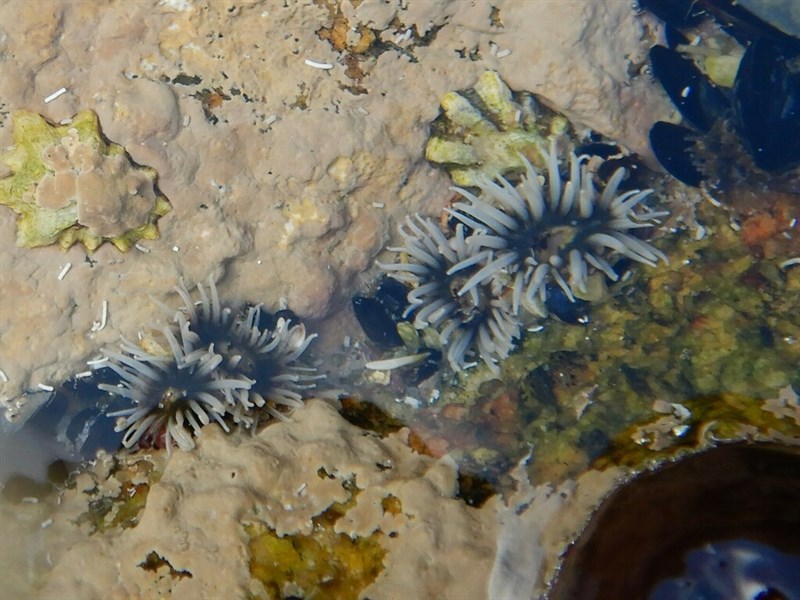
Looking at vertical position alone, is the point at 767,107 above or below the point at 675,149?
above

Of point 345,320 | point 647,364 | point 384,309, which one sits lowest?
point 345,320

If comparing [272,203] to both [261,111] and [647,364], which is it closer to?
[261,111]

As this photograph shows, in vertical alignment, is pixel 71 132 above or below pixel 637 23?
below

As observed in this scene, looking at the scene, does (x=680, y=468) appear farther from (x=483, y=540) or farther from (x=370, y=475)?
(x=370, y=475)

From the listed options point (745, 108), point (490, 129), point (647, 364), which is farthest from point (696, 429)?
point (745, 108)

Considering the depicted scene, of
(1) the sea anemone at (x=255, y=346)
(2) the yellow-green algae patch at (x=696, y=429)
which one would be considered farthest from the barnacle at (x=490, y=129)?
(2) the yellow-green algae patch at (x=696, y=429)

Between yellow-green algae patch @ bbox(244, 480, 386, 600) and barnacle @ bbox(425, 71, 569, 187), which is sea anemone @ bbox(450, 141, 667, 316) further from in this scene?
yellow-green algae patch @ bbox(244, 480, 386, 600)

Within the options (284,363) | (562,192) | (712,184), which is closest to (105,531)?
(284,363)
